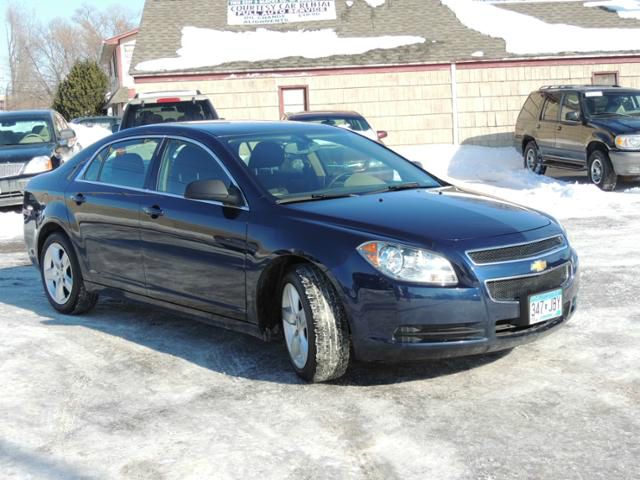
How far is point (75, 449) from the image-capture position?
4504 mm

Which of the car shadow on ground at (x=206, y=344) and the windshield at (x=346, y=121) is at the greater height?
the windshield at (x=346, y=121)

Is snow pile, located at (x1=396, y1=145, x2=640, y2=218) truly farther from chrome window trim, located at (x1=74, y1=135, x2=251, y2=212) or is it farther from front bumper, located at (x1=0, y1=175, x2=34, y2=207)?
front bumper, located at (x1=0, y1=175, x2=34, y2=207)

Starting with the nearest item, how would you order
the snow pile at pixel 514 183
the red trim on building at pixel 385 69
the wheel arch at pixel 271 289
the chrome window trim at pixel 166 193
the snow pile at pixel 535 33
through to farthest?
1. the wheel arch at pixel 271 289
2. the chrome window trim at pixel 166 193
3. the snow pile at pixel 514 183
4. the red trim on building at pixel 385 69
5. the snow pile at pixel 535 33

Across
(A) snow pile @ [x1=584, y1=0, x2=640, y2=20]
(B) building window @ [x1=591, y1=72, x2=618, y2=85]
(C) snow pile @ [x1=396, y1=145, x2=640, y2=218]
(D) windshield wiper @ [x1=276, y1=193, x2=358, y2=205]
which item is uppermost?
(A) snow pile @ [x1=584, y1=0, x2=640, y2=20]

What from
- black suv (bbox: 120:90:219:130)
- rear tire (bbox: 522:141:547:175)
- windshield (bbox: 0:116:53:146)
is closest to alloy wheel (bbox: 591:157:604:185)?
rear tire (bbox: 522:141:547:175)

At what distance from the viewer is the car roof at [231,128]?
6470 millimetres

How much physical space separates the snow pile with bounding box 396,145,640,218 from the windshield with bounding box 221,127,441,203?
2636mm

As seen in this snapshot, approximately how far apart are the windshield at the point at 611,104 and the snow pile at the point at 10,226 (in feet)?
32.0

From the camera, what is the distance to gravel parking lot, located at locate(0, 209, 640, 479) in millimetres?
4199

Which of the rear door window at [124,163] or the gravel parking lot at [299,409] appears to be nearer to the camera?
the gravel parking lot at [299,409]

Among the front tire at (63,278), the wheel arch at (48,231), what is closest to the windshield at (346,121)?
the wheel arch at (48,231)

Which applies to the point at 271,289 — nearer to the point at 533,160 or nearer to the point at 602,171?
the point at 602,171

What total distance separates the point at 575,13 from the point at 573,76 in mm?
3516

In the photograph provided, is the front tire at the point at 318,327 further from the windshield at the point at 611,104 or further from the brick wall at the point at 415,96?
the brick wall at the point at 415,96
